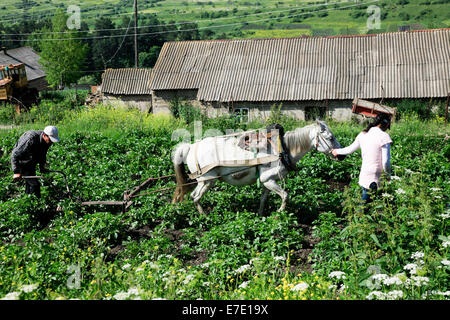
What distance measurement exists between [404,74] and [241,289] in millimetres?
18371

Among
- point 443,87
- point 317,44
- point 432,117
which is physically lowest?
point 432,117

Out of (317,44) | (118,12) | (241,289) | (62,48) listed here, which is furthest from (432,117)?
(118,12)

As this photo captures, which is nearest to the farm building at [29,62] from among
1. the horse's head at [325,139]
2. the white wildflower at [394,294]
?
the horse's head at [325,139]

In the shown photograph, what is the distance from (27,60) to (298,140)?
2212 inches

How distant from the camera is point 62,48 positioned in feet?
169

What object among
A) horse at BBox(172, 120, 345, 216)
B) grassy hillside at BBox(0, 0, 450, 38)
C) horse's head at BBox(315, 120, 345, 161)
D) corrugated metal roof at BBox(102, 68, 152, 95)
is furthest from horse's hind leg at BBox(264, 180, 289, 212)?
grassy hillside at BBox(0, 0, 450, 38)

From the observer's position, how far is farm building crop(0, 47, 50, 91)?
53.2 meters

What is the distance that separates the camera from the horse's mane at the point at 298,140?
25.1 feet

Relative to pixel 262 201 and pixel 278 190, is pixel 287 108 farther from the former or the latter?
pixel 278 190

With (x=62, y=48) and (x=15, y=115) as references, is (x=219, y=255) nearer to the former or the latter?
(x=15, y=115)

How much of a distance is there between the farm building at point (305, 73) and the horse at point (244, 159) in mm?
12794

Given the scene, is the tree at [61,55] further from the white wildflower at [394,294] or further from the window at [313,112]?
the white wildflower at [394,294]

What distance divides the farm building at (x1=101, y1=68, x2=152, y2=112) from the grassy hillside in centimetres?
5289

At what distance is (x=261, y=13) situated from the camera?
91.9 meters
